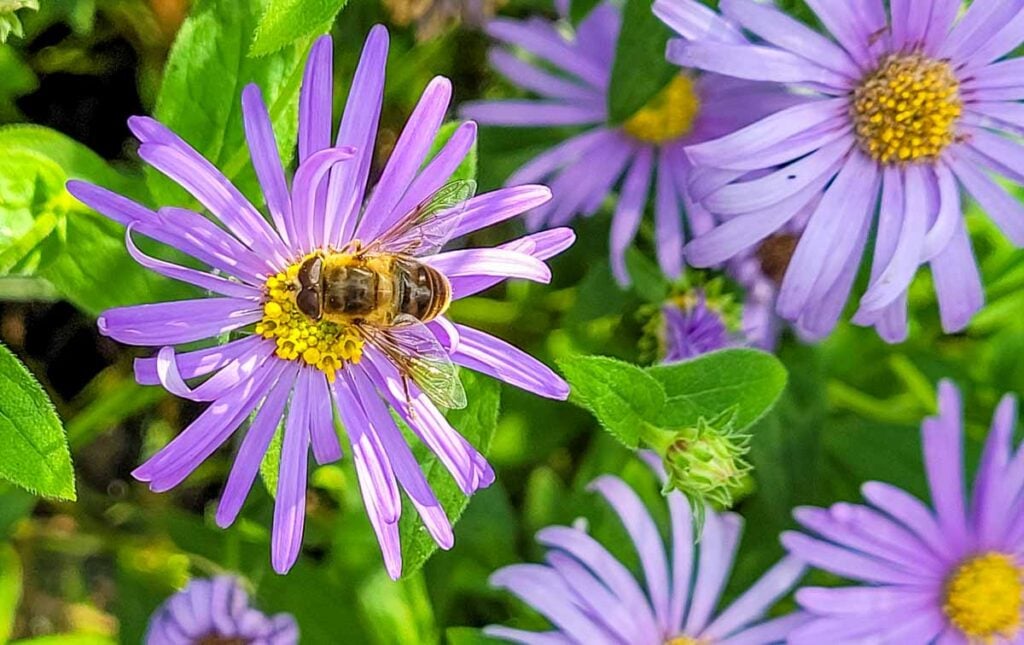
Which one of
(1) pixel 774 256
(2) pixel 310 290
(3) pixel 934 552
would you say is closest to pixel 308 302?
(2) pixel 310 290

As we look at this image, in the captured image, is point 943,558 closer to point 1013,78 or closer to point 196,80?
point 1013,78

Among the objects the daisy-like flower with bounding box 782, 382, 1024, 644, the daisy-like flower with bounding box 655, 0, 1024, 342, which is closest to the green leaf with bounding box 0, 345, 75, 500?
the daisy-like flower with bounding box 655, 0, 1024, 342

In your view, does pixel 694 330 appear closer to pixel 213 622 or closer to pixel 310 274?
pixel 310 274

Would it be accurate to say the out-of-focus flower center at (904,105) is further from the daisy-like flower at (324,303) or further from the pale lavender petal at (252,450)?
the pale lavender petal at (252,450)

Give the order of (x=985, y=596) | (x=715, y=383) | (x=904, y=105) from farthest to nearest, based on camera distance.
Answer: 1. (x=985, y=596)
2. (x=904, y=105)
3. (x=715, y=383)

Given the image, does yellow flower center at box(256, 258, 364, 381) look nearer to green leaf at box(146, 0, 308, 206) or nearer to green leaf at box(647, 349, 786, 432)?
green leaf at box(146, 0, 308, 206)

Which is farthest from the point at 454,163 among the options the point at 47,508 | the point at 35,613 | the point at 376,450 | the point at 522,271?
the point at 35,613

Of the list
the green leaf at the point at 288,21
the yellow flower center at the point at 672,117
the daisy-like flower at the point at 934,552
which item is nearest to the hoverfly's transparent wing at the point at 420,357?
the green leaf at the point at 288,21
